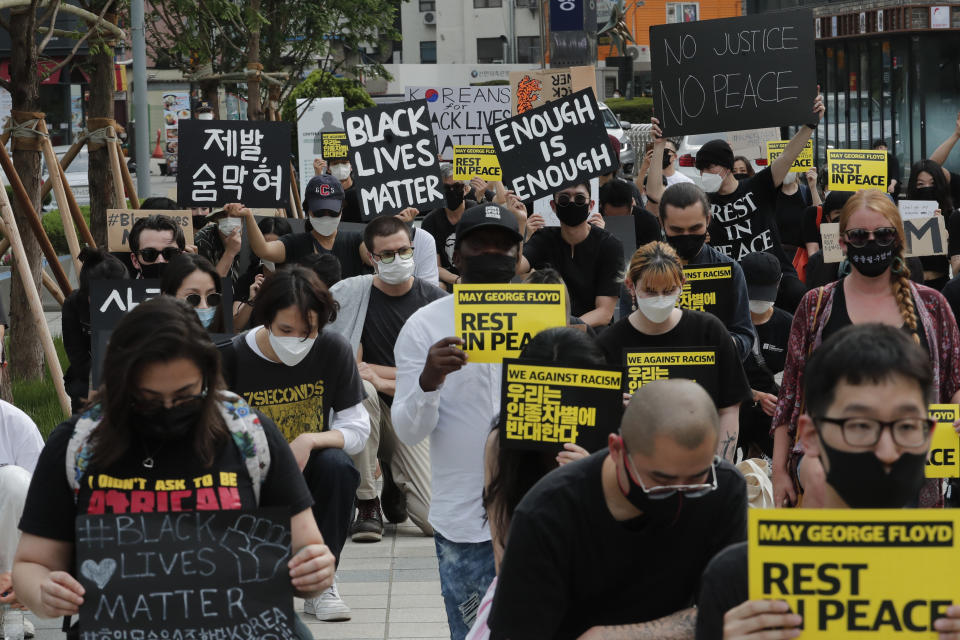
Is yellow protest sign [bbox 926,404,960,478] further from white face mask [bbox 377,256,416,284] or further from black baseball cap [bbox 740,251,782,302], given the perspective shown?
white face mask [bbox 377,256,416,284]

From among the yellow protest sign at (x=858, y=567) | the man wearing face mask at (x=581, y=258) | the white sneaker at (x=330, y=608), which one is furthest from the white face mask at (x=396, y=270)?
the yellow protest sign at (x=858, y=567)

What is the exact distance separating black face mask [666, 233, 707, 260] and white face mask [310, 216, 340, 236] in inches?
126

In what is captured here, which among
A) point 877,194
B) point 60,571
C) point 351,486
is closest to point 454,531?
point 351,486

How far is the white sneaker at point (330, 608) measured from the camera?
700 centimetres

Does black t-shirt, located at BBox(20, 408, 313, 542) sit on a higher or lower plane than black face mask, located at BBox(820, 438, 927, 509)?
lower

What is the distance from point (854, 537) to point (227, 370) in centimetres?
342

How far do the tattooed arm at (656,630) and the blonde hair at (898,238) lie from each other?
2.08 metres

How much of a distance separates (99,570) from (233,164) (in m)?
8.07

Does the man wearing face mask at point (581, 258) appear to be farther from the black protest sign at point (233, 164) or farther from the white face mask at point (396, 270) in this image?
the black protest sign at point (233, 164)

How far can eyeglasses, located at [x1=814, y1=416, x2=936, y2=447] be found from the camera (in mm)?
2990

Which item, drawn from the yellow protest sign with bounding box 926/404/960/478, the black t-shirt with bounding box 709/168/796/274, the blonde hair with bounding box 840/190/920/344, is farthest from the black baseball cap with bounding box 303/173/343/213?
the yellow protest sign with bounding box 926/404/960/478

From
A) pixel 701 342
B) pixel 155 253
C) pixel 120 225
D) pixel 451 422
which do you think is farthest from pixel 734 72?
pixel 451 422

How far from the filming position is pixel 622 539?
344 cm

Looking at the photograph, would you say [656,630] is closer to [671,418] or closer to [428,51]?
[671,418]
